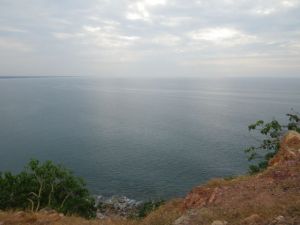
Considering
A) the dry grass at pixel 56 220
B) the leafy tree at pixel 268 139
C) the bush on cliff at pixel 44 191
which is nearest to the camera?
the dry grass at pixel 56 220

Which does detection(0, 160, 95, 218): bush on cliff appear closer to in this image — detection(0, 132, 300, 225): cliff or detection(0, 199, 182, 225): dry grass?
detection(0, 199, 182, 225): dry grass

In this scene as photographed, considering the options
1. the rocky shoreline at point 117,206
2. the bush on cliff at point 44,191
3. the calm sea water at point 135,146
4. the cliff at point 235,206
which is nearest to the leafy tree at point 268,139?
the cliff at point 235,206

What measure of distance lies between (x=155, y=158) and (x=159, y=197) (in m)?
18.5

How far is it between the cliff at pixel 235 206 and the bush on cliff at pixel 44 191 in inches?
614

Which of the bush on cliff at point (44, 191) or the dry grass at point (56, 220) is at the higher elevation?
the dry grass at point (56, 220)

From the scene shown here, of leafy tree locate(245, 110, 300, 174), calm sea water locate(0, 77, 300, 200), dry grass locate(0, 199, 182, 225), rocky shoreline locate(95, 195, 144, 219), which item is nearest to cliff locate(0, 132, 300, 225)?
dry grass locate(0, 199, 182, 225)

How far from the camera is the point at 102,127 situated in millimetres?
102625

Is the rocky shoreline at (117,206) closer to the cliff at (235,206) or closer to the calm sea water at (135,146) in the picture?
the calm sea water at (135,146)

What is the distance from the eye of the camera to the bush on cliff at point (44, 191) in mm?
30078

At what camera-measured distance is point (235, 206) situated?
13141 millimetres

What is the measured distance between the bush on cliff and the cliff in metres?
15.6

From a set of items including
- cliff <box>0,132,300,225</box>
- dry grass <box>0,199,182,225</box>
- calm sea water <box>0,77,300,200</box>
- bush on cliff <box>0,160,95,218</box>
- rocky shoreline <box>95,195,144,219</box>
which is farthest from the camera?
calm sea water <box>0,77,300,200</box>

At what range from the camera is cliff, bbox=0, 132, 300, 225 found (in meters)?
11.3

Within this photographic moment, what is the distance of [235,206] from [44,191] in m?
24.5
